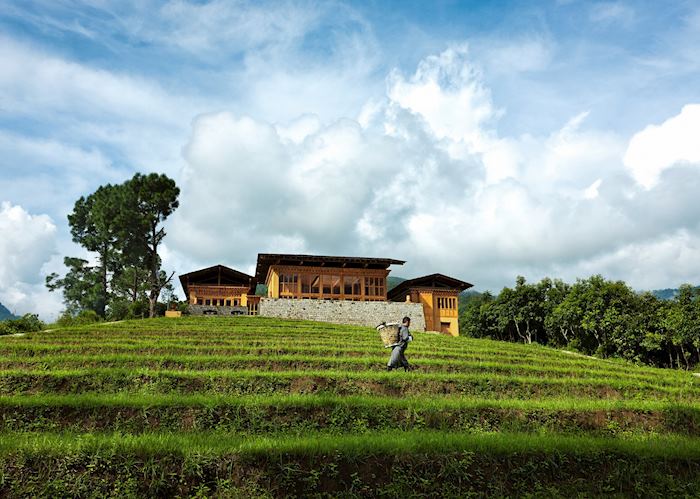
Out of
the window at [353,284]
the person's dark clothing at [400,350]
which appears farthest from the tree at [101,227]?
the person's dark clothing at [400,350]

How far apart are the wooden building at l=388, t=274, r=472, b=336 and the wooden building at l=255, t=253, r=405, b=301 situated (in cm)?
272

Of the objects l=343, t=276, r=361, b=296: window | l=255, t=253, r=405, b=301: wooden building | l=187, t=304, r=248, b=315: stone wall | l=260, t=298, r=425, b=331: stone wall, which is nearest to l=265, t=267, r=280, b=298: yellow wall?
l=255, t=253, r=405, b=301: wooden building

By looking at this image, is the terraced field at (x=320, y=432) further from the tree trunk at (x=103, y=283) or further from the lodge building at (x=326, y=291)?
the tree trunk at (x=103, y=283)

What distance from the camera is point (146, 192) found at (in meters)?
51.7

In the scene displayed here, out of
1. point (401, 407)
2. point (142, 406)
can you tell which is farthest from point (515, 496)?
point (142, 406)

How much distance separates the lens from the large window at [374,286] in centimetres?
4804

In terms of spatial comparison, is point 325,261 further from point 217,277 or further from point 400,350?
point 400,350

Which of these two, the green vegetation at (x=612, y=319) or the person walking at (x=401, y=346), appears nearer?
the person walking at (x=401, y=346)

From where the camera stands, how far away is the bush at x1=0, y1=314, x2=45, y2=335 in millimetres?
29123

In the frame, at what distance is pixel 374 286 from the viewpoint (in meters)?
48.2

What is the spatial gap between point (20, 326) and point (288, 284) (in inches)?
849

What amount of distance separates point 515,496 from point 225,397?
6.39 m

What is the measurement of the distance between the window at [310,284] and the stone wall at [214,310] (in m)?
5.68

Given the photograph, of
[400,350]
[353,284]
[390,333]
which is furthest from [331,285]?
[390,333]
